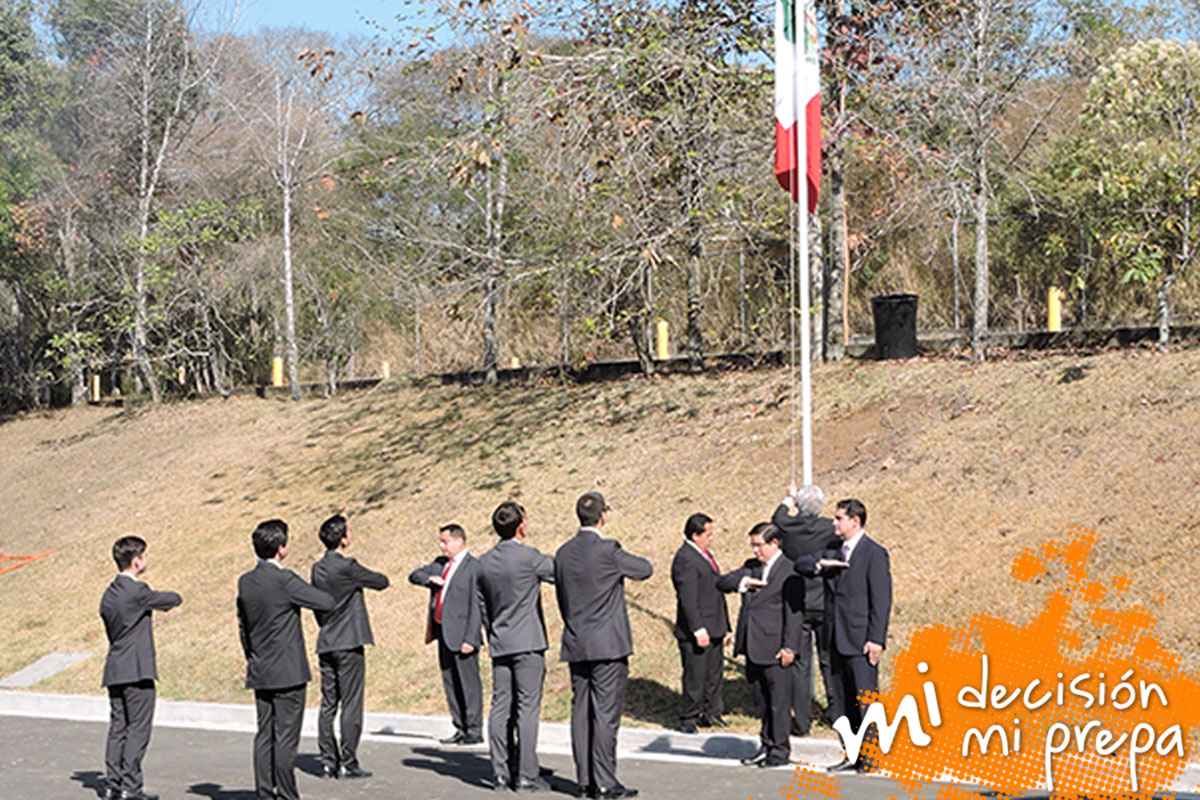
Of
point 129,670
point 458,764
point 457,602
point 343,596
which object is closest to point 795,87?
point 457,602

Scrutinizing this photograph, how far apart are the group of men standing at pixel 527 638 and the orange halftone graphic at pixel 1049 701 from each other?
26.1 inches

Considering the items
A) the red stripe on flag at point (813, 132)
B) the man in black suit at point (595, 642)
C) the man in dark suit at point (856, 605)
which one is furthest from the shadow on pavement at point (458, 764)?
the red stripe on flag at point (813, 132)

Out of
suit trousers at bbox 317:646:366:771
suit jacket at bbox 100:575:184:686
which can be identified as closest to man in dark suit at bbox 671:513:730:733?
suit trousers at bbox 317:646:366:771

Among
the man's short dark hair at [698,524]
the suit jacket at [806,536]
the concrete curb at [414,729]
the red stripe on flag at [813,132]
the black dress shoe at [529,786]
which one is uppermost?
the red stripe on flag at [813,132]

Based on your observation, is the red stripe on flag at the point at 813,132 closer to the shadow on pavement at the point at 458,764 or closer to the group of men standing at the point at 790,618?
the group of men standing at the point at 790,618

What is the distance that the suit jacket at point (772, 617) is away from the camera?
10133mm

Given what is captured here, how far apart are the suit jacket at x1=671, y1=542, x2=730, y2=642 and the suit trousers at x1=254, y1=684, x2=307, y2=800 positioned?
340cm

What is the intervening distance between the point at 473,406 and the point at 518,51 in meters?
8.90

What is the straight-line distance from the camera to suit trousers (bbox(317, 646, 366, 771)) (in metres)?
10.2

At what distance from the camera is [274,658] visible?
8.98 metres

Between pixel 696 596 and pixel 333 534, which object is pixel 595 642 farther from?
pixel 696 596

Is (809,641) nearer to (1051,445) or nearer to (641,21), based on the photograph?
(1051,445)

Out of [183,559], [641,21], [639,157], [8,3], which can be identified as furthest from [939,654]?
[8,3]

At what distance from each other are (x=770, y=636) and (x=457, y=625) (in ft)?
8.85
